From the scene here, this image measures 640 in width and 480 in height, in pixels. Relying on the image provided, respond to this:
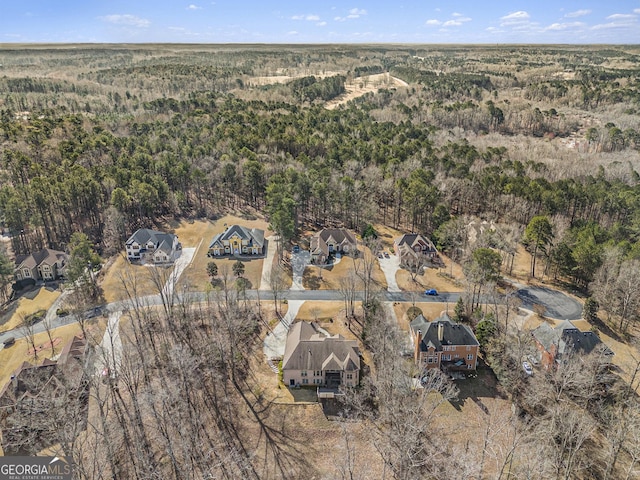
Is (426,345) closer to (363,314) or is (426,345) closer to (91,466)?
(363,314)

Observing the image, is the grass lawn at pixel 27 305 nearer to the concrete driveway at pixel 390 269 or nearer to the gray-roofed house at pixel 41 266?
the gray-roofed house at pixel 41 266

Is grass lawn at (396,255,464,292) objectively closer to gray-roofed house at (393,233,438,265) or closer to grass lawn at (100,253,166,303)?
gray-roofed house at (393,233,438,265)

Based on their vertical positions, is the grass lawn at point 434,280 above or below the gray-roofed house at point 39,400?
below

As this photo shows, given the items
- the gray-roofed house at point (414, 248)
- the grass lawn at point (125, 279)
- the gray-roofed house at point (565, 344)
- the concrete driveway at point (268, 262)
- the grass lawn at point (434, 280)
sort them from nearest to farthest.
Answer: the gray-roofed house at point (565, 344) → the grass lawn at point (125, 279) → the grass lawn at point (434, 280) → the concrete driveway at point (268, 262) → the gray-roofed house at point (414, 248)

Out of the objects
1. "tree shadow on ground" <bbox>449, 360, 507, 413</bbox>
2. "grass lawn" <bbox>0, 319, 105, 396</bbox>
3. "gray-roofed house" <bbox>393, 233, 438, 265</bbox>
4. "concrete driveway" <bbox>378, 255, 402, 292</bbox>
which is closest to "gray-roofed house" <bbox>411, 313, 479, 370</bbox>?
"tree shadow on ground" <bbox>449, 360, 507, 413</bbox>

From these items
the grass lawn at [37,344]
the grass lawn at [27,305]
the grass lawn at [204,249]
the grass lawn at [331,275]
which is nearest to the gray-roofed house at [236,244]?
the grass lawn at [204,249]

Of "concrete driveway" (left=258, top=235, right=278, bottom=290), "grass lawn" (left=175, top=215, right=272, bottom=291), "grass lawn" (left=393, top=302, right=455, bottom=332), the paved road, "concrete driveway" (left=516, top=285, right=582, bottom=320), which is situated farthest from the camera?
"grass lawn" (left=175, top=215, right=272, bottom=291)

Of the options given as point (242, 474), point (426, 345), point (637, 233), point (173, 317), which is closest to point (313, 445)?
point (242, 474)
